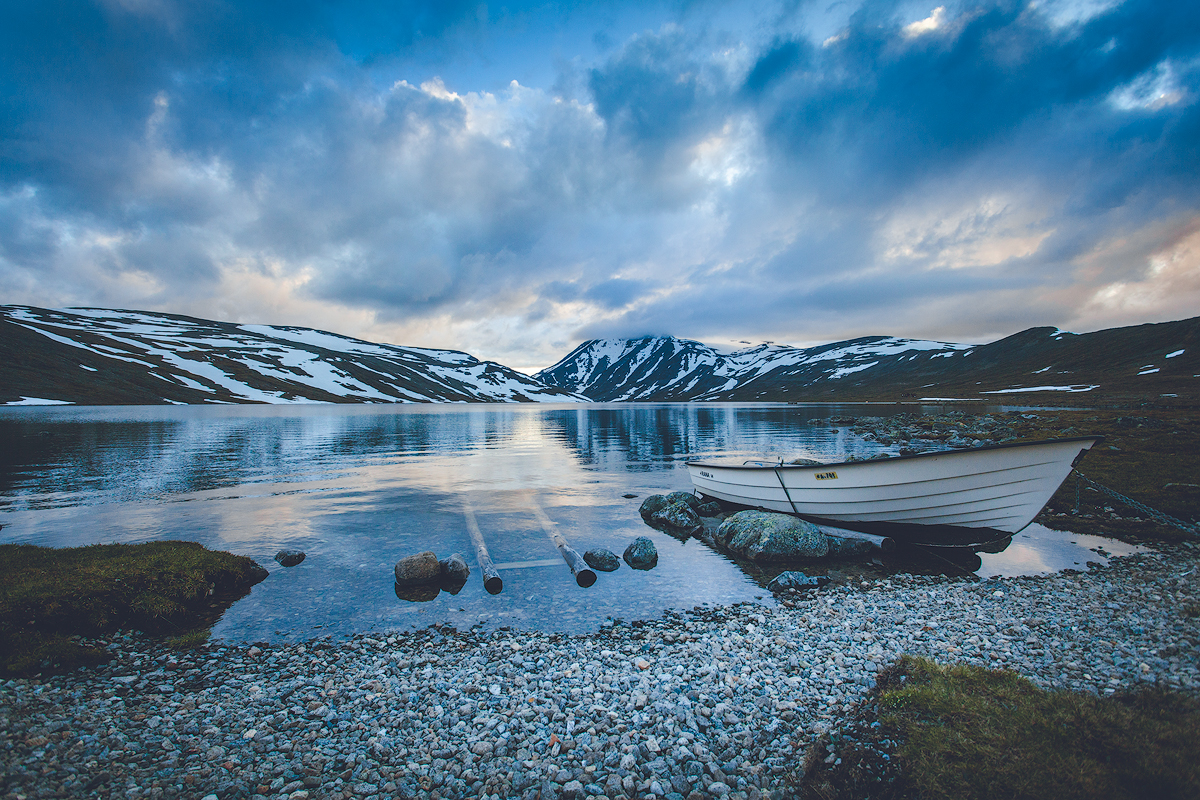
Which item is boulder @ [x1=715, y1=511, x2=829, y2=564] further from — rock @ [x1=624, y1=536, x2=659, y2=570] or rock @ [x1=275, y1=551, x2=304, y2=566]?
rock @ [x1=275, y1=551, x2=304, y2=566]

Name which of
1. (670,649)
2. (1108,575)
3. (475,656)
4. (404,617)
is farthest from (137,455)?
(1108,575)

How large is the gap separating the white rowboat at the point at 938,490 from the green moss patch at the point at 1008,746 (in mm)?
9954

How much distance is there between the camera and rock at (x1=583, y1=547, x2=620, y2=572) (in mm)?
16781

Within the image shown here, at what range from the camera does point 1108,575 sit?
47.1 ft

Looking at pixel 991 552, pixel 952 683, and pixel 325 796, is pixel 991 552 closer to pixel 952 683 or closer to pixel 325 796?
pixel 952 683

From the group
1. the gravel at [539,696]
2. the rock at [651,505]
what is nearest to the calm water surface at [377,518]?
the rock at [651,505]

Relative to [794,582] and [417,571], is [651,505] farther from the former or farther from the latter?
[417,571]

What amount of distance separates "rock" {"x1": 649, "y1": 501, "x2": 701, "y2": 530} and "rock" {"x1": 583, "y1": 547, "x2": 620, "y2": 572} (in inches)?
235

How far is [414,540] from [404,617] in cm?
768

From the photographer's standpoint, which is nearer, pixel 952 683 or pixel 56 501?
pixel 952 683

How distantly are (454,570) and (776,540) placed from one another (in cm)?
1145

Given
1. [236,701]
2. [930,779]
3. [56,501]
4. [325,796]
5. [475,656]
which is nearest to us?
[930,779]

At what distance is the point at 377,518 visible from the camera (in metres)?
23.9

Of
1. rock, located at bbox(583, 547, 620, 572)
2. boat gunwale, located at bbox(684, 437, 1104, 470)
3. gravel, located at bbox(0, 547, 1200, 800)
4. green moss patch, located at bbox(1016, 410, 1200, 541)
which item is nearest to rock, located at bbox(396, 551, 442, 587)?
gravel, located at bbox(0, 547, 1200, 800)
